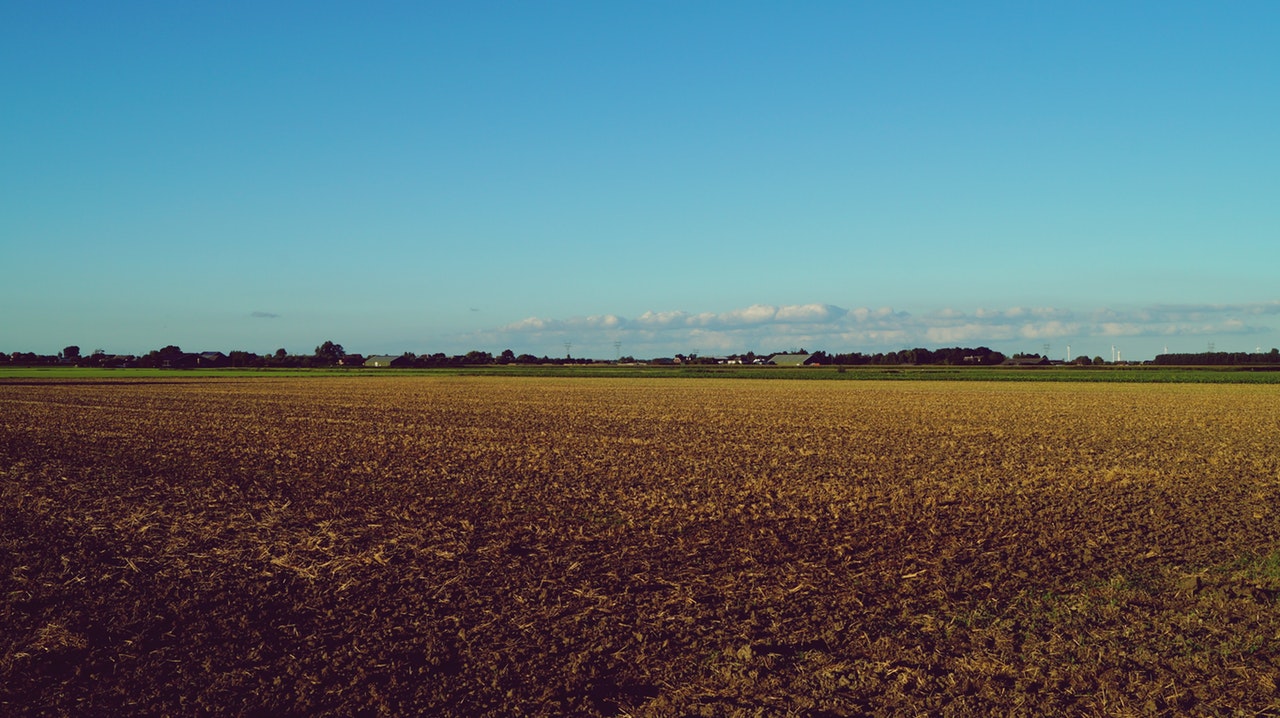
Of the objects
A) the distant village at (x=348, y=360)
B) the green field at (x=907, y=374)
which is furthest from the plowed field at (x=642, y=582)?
the distant village at (x=348, y=360)

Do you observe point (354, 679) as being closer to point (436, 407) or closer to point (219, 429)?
point (219, 429)

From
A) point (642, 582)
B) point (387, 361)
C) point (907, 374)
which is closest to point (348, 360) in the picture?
point (387, 361)

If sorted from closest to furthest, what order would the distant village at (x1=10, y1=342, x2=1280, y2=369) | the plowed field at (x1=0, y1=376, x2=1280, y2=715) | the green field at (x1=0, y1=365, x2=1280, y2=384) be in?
the plowed field at (x1=0, y1=376, x2=1280, y2=715), the green field at (x1=0, y1=365, x2=1280, y2=384), the distant village at (x1=10, y1=342, x2=1280, y2=369)

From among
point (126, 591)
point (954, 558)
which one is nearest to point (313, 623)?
point (126, 591)

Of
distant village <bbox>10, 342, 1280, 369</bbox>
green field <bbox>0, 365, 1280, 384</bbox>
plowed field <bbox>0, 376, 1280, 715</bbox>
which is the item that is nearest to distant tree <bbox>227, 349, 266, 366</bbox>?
distant village <bbox>10, 342, 1280, 369</bbox>

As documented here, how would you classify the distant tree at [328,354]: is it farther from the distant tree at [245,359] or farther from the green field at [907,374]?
the green field at [907,374]

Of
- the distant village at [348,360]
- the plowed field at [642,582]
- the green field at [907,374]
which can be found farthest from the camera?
the distant village at [348,360]

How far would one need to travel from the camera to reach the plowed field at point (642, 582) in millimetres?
5996

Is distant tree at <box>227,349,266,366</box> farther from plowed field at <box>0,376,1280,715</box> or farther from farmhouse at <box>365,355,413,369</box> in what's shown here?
plowed field at <box>0,376,1280,715</box>

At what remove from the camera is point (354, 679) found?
6.17 meters

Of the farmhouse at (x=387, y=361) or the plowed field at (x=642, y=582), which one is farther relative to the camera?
the farmhouse at (x=387, y=361)

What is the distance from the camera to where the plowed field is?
19.7 feet

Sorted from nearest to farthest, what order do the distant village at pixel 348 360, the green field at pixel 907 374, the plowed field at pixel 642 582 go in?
the plowed field at pixel 642 582
the green field at pixel 907 374
the distant village at pixel 348 360

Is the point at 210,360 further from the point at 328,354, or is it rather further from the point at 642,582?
the point at 642,582
